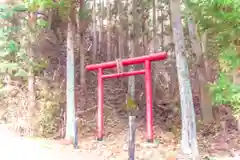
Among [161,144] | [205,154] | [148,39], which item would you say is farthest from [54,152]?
[148,39]

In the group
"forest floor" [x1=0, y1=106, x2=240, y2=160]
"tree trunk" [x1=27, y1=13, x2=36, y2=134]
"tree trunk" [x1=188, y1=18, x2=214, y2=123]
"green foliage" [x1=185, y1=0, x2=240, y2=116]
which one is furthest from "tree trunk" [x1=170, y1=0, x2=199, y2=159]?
"tree trunk" [x1=27, y1=13, x2=36, y2=134]

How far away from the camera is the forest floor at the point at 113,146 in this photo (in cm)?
927

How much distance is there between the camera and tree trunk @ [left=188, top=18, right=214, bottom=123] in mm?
12352

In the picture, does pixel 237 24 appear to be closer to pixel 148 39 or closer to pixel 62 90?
pixel 62 90

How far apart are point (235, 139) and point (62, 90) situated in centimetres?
642

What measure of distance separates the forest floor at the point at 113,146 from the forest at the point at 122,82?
4 cm

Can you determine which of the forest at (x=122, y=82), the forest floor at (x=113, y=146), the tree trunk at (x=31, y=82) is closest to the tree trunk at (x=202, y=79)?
the forest at (x=122, y=82)

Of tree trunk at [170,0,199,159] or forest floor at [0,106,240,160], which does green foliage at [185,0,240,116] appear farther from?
forest floor at [0,106,240,160]

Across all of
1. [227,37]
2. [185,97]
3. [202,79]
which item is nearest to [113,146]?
[185,97]

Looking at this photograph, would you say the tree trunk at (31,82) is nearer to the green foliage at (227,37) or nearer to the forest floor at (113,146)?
the forest floor at (113,146)

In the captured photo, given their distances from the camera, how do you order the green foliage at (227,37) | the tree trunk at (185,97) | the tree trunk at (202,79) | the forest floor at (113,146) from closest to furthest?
the green foliage at (227,37) → the tree trunk at (185,97) → the forest floor at (113,146) → the tree trunk at (202,79)

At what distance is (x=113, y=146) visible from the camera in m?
10.3

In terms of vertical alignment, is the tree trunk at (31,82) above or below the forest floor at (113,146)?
above

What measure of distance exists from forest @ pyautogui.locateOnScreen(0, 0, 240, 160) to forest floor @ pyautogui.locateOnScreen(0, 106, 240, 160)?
4 cm
